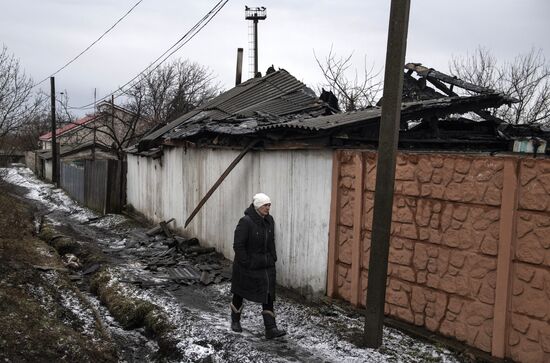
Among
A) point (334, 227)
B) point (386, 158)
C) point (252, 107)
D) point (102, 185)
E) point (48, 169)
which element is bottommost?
point (48, 169)

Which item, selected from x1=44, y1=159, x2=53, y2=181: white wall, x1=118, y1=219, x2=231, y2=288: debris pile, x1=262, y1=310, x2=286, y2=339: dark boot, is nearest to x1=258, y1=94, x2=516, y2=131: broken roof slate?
x1=262, y1=310, x2=286, y2=339: dark boot

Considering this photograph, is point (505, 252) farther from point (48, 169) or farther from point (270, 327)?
point (48, 169)

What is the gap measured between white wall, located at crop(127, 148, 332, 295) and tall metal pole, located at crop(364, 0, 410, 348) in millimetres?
1676

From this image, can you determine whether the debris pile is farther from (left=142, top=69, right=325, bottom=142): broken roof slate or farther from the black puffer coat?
the black puffer coat

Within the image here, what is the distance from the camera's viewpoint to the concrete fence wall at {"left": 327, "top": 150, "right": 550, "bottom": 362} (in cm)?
431

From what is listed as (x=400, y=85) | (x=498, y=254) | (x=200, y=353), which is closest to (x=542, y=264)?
(x=498, y=254)

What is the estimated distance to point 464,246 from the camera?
4.92 meters

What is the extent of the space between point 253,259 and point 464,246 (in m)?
2.31

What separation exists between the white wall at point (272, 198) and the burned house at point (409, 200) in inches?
1.0

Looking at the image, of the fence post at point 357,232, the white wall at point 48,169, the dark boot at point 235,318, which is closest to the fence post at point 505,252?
the fence post at point 357,232

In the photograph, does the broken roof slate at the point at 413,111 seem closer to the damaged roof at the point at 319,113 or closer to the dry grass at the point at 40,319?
the damaged roof at the point at 319,113

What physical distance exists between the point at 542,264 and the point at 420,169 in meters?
1.61

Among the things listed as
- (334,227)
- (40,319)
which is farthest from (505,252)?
(40,319)

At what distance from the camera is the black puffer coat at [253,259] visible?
5.64 metres
